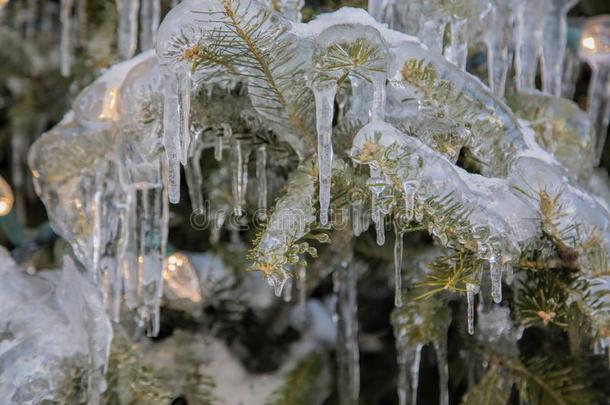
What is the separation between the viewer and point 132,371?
829 millimetres

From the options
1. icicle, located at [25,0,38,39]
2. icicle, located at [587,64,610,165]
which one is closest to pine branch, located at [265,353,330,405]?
icicle, located at [587,64,610,165]

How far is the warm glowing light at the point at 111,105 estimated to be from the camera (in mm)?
774

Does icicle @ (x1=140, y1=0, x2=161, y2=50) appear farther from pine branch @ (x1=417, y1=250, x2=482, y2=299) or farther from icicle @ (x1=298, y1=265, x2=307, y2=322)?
pine branch @ (x1=417, y1=250, x2=482, y2=299)

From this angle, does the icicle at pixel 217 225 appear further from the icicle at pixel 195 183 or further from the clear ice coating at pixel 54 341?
the clear ice coating at pixel 54 341

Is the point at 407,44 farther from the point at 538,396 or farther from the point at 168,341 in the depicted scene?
the point at 168,341

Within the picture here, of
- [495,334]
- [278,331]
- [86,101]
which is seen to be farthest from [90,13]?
[495,334]

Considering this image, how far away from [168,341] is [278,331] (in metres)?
0.20

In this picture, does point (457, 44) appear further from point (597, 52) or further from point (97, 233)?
point (97, 233)

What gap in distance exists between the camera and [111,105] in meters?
0.78

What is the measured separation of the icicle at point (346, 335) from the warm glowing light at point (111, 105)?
0.37m

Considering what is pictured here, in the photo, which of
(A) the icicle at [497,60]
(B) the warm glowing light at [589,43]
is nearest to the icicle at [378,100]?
(A) the icicle at [497,60]

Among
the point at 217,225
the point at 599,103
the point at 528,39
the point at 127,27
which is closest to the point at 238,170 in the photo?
the point at 217,225

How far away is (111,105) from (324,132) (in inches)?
10.1

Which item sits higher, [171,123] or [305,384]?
[171,123]
